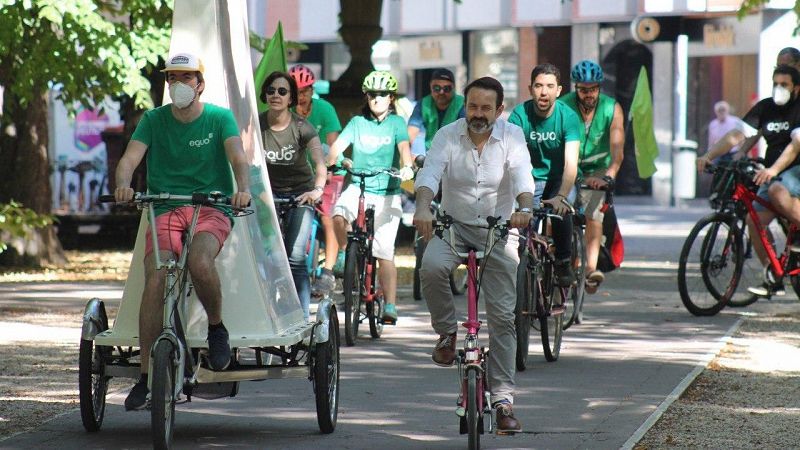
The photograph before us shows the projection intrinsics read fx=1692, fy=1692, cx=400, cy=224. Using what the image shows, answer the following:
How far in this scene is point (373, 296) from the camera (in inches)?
475

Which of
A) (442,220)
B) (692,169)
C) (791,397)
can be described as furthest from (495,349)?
(692,169)

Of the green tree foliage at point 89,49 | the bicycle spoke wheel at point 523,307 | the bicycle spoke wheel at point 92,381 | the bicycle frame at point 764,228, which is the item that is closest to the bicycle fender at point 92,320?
the bicycle spoke wheel at point 92,381

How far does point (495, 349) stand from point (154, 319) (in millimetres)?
1552

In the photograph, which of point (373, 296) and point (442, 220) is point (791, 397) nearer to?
point (442, 220)

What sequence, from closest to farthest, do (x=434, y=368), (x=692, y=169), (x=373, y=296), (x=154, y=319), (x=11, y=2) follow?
(x=154, y=319) < (x=434, y=368) < (x=373, y=296) < (x=11, y=2) < (x=692, y=169)

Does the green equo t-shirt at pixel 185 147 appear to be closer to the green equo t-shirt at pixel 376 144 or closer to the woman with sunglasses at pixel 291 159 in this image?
the woman with sunglasses at pixel 291 159

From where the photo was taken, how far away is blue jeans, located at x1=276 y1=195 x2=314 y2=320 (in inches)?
444

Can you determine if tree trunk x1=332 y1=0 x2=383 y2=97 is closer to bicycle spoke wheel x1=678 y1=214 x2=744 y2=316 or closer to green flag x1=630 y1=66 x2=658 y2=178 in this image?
green flag x1=630 y1=66 x2=658 y2=178

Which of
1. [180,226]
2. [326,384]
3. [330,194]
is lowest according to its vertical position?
[326,384]

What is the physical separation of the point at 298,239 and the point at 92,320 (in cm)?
354

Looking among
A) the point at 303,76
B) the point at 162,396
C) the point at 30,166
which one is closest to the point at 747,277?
the point at 303,76

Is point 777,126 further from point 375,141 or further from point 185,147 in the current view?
point 185,147

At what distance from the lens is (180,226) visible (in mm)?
7664

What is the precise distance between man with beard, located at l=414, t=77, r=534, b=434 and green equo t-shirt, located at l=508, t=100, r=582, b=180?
3026 millimetres
